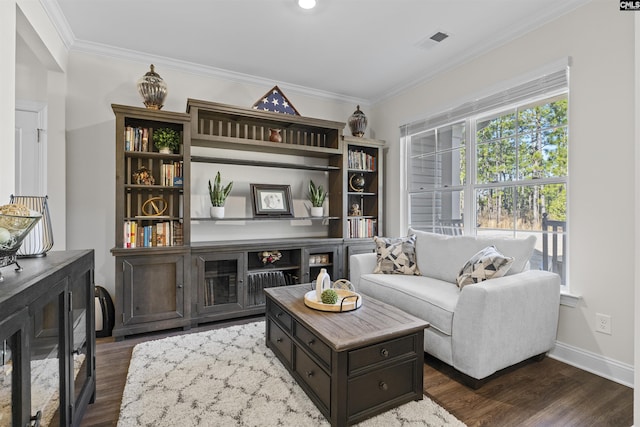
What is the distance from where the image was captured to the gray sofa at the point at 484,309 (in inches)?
76.7

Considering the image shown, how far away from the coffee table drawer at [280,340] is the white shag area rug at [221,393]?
93 millimetres

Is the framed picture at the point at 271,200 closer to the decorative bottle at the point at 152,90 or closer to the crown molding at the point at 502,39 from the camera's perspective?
the decorative bottle at the point at 152,90

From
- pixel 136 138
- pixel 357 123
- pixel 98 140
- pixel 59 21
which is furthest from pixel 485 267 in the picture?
pixel 59 21

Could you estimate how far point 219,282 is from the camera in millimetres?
3160

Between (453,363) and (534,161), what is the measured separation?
182cm

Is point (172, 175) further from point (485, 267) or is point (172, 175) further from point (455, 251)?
point (485, 267)

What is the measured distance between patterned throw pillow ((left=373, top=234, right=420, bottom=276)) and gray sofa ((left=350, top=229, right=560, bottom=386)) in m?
0.27

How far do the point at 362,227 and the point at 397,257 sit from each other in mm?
1032

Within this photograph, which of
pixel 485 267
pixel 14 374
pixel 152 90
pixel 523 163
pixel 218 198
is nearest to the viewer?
pixel 14 374

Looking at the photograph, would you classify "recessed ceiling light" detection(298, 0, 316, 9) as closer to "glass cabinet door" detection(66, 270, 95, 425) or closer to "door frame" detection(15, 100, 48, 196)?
"glass cabinet door" detection(66, 270, 95, 425)

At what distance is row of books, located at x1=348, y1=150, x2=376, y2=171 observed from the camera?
4039mm

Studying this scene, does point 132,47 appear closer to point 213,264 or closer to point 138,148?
point 138,148

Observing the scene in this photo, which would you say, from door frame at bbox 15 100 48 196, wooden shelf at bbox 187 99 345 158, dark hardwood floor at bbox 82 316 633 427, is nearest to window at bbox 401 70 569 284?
dark hardwood floor at bbox 82 316 633 427

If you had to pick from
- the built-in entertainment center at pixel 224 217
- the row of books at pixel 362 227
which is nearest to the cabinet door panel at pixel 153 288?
the built-in entertainment center at pixel 224 217
